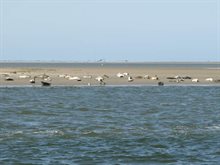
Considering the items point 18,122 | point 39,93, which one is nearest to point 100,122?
point 18,122

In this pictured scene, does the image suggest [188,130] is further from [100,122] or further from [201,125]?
[100,122]

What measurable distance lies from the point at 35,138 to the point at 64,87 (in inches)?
894

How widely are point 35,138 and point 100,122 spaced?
4.42m

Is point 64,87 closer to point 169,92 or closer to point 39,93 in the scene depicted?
point 39,93

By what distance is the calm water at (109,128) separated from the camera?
1509 cm

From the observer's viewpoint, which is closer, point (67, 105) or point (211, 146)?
point (211, 146)

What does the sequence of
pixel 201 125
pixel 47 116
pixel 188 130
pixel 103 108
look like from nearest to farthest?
pixel 188 130 < pixel 201 125 < pixel 47 116 < pixel 103 108

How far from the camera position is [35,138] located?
57.8 ft

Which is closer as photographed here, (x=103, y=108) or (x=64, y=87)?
(x=103, y=108)

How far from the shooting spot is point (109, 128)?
1994 cm

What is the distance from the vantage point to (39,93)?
35.7m

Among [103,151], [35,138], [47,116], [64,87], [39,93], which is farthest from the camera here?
[64,87]

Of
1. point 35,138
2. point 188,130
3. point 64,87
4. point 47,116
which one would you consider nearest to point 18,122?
point 47,116

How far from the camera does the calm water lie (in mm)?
15086
